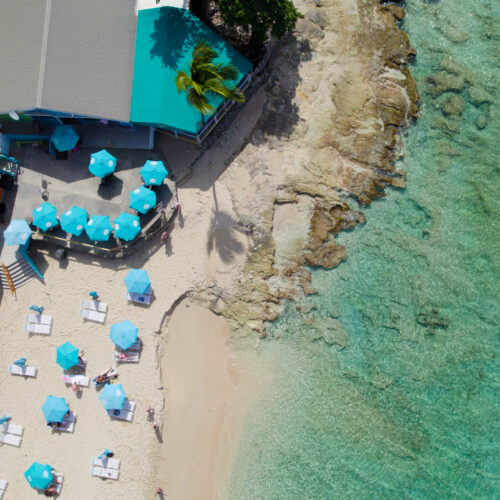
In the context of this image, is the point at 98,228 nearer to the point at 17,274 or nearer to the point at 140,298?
the point at 140,298

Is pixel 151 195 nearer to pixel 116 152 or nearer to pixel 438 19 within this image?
pixel 116 152

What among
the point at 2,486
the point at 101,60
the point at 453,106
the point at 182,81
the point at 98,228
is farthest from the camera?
the point at 453,106

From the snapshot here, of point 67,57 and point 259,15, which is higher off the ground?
point 259,15

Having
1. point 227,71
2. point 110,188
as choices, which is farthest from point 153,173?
point 227,71

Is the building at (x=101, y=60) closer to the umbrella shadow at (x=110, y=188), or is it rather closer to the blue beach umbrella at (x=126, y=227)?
the umbrella shadow at (x=110, y=188)

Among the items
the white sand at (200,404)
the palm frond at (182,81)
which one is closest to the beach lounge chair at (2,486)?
the white sand at (200,404)

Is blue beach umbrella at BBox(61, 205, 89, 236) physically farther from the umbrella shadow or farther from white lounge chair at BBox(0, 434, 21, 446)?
white lounge chair at BBox(0, 434, 21, 446)
